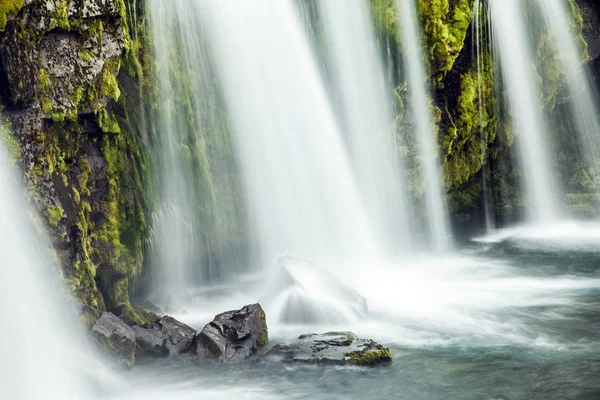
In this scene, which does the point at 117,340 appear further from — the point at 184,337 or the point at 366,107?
the point at 366,107

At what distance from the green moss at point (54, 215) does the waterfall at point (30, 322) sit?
0.50 metres

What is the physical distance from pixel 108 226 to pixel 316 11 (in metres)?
8.56

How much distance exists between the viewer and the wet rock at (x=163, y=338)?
11.8 metres

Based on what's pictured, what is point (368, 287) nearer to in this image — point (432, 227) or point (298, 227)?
point (298, 227)

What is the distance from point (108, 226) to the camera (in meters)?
13.9

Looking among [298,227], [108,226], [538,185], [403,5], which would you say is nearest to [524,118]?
[538,185]

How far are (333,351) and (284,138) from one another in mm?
7627

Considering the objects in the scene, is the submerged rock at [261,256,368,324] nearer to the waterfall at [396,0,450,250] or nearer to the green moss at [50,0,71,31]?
the green moss at [50,0,71,31]

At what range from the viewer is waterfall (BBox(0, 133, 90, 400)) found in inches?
382

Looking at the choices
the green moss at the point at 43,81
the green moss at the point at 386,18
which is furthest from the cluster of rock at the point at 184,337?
the green moss at the point at 386,18

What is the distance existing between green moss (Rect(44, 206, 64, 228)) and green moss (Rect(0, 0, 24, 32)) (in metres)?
2.96

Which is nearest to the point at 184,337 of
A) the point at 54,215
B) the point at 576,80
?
the point at 54,215

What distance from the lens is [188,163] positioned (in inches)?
638

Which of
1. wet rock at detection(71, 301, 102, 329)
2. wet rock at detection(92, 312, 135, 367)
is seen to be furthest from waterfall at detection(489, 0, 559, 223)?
wet rock at detection(92, 312, 135, 367)
